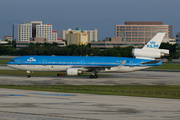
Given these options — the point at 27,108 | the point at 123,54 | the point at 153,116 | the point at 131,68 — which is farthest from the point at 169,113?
the point at 123,54

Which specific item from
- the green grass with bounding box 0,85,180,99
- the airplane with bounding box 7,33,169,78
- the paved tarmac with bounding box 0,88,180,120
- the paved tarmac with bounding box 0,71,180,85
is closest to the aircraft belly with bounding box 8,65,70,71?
the airplane with bounding box 7,33,169,78

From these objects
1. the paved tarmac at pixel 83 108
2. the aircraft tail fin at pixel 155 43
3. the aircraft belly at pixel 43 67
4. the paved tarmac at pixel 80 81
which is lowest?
the paved tarmac at pixel 83 108

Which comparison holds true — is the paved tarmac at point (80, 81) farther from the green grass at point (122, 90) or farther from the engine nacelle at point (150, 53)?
the green grass at point (122, 90)

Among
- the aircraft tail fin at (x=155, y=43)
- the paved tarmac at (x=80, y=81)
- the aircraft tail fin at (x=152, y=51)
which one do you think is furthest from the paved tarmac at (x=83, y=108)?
the aircraft tail fin at (x=155, y=43)

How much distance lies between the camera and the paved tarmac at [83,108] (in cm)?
2455

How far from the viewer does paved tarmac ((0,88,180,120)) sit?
24547mm

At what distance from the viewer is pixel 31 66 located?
202ft

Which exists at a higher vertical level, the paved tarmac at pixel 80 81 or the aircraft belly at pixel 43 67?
the aircraft belly at pixel 43 67

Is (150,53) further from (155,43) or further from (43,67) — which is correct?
(43,67)

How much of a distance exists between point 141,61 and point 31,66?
22.9m

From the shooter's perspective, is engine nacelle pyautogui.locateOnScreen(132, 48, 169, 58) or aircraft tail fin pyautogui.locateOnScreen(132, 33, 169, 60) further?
aircraft tail fin pyautogui.locateOnScreen(132, 33, 169, 60)

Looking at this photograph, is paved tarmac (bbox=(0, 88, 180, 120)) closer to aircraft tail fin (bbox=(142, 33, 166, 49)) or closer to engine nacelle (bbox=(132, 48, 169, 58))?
engine nacelle (bbox=(132, 48, 169, 58))

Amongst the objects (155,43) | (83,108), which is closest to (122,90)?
(83,108)

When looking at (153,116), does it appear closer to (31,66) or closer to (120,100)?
(120,100)
